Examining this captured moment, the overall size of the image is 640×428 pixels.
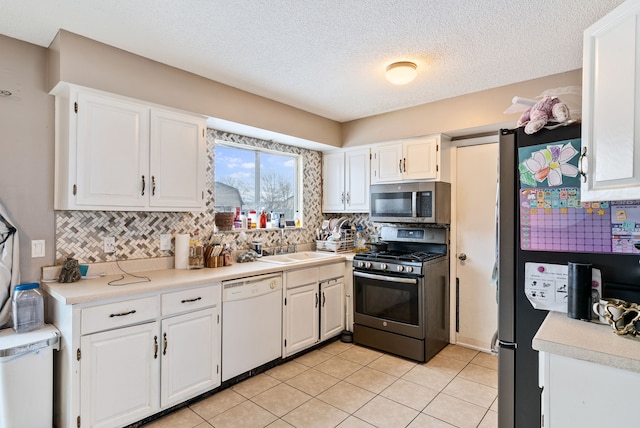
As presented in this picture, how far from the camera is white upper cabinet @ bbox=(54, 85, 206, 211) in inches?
84.8

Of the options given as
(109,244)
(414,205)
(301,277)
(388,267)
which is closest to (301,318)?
(301,277)

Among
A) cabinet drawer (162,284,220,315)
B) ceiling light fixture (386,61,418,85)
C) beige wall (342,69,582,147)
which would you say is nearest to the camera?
cabinet drawer (162,284,220,315)

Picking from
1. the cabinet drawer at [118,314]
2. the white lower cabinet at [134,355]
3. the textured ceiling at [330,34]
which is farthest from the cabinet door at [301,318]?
the textured ceiling at [330,34]

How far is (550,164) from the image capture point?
1.58 m

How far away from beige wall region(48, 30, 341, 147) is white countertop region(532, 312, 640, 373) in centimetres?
270

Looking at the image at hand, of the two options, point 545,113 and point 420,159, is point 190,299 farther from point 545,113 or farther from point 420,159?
point 420,159

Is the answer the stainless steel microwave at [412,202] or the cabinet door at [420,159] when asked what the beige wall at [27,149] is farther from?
the cabinet door at [420,159]

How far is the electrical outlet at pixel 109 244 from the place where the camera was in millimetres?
2523

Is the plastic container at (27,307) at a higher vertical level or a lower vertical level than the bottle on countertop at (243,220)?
lower

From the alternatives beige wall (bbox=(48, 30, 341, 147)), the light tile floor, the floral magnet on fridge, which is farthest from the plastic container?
the floral magnet on fridge

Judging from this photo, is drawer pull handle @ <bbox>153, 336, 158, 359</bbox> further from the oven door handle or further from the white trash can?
the oven door handle

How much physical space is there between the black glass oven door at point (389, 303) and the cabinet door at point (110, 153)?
2219 millimetres

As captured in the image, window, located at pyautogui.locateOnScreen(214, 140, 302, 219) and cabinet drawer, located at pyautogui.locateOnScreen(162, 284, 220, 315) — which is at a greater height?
window, located at pyautogui.locateOnScreen(214, 140, 302, 219)

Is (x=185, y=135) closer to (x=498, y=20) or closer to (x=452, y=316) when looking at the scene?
(x=498, y=20)
